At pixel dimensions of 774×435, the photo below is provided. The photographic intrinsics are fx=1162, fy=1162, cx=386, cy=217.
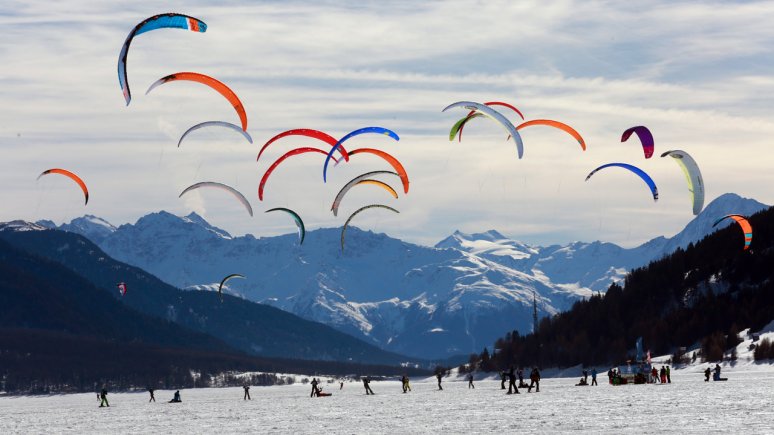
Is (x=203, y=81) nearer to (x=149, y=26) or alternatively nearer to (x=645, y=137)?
(x=149, y=26)

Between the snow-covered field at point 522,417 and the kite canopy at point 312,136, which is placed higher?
the kite canopy at point 312,136

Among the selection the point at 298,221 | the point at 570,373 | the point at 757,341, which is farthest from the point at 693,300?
the point at 298,221

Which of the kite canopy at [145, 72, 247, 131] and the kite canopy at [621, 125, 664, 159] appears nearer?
the kite canopy at [145, 72, 247, 131]

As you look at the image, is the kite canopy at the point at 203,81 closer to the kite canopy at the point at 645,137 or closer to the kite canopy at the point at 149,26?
the kite canopy at the point at 149,26

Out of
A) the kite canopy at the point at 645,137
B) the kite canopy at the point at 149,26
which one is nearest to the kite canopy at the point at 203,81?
the kite canopy at the point at 149,26

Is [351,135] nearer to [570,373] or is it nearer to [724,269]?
[570,373]

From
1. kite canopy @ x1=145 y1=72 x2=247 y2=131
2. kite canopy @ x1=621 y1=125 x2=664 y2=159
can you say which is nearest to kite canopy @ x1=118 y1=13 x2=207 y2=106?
kite canopy @ x1=145 y1=72 x2=247 y2=131

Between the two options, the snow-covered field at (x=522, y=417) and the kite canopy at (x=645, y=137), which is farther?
the kite canopy at (x=645, y=137)

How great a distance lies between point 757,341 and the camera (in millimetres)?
132625

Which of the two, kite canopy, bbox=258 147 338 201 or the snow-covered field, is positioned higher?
kite canopy, bbox=258 147 338 201

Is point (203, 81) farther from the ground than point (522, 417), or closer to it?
farther from the ground

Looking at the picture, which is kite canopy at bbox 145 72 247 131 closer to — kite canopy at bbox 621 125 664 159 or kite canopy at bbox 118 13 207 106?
kite canopy at bbox 118 13 207 106

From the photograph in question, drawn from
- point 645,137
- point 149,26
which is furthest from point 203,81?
point 645,137

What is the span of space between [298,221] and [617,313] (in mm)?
114580
